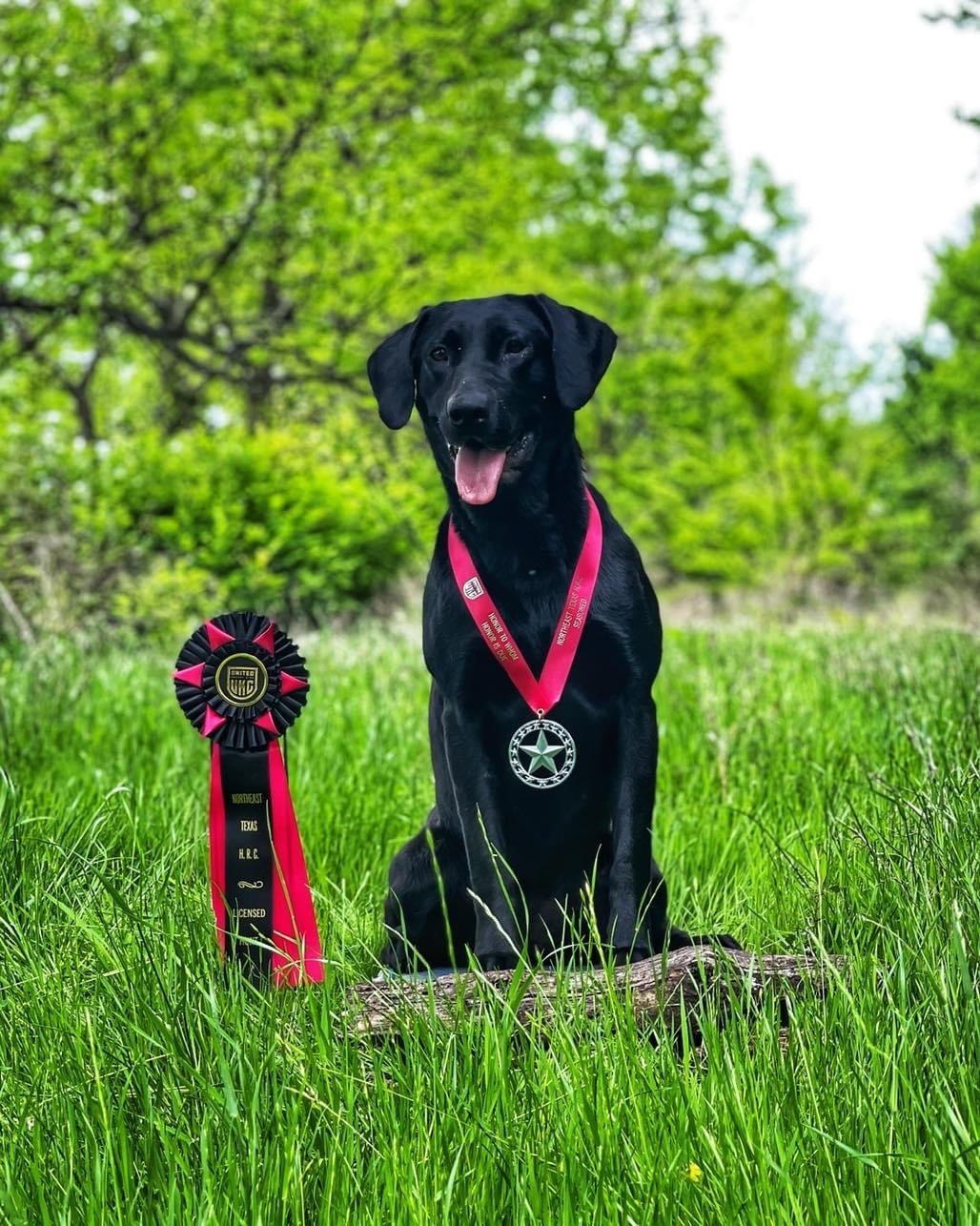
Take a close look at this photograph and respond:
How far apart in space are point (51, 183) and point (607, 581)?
9058mm

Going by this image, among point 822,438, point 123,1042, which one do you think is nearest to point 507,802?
point 123,1042

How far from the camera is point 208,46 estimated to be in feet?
34.3

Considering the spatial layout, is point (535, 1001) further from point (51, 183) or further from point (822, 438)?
point (822, 438)

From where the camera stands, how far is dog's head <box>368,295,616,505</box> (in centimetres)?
267

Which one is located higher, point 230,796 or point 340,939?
point 230,796

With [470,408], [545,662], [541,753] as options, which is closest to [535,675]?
[545,662]

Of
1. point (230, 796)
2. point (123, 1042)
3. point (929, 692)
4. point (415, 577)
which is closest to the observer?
point (123, 1042)

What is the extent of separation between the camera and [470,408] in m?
2.62

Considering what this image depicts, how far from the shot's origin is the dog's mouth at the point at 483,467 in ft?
8.77

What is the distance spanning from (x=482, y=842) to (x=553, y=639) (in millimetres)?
451

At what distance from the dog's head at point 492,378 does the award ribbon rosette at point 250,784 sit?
0.59 metres

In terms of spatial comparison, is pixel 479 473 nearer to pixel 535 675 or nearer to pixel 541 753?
pixel 535 675

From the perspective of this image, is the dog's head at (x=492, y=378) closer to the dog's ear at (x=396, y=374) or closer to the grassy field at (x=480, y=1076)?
the dog's ear at (x=396, y=374)

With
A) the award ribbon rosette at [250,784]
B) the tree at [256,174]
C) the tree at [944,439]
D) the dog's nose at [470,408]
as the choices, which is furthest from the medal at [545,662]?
the tree at [944,439]
